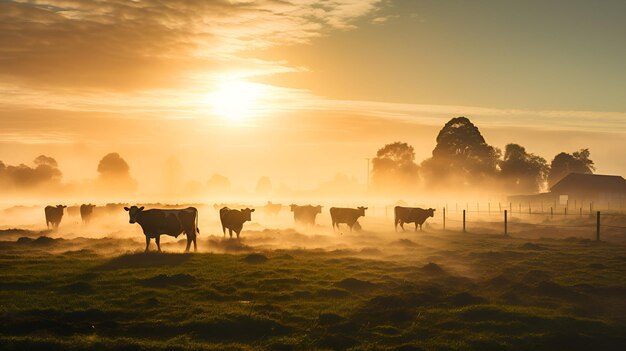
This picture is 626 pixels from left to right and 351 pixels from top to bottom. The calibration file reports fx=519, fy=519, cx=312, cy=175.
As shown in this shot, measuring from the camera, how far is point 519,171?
122 metres

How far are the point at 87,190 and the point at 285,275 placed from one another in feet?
542

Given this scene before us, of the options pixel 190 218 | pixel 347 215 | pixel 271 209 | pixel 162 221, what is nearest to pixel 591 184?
pixel 271 209

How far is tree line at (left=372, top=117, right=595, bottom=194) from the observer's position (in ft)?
344

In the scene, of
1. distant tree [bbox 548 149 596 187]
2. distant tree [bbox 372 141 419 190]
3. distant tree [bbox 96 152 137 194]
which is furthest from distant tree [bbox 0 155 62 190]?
distant tree [bbox 548 149 596 187]

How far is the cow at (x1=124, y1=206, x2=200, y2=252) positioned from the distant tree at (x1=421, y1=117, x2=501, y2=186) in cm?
7976

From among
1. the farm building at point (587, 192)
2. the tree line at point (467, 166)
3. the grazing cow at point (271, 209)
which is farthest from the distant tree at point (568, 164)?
the grazing cow at point (271, 209)

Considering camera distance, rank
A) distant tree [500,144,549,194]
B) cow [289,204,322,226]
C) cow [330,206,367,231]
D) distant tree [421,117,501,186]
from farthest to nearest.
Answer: distant tree [500,144,549,194], distant tree [421,117,501,186], cow [289,204,322,226], cow [330,206,367,231]

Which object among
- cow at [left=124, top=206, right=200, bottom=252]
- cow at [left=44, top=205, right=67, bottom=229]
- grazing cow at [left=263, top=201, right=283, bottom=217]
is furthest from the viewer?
grazing cow at [left=263, top=201, right=283, bottom=217]

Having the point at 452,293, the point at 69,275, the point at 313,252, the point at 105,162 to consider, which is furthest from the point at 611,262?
the point at 105,162

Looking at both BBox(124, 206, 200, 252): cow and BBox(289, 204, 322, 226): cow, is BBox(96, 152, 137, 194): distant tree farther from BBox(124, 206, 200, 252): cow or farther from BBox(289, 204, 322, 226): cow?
BBox(124, 206, 200, 252): cow

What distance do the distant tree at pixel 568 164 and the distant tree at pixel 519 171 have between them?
15.5 m

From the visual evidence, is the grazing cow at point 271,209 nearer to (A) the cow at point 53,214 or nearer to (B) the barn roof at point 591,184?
(A) the cow at point 53,214

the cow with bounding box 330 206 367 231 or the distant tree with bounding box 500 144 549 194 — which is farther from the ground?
the distant tree with bounding box 500 144 549 194

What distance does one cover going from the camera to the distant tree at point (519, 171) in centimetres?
11906
